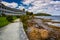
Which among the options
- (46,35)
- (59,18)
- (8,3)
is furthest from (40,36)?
(8,3)

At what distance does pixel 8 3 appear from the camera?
9.16 metres

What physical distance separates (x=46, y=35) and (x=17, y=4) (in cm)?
358

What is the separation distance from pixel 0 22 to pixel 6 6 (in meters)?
0.90

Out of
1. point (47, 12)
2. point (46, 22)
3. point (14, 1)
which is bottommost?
point (46, 22)

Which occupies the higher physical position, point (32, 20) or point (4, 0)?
point (4, 0)

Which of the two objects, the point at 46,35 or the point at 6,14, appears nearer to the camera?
the point at 46,35

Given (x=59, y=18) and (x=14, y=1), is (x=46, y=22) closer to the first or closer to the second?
(x=59, y=18)

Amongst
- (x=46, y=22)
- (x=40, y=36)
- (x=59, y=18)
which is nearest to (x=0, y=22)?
(x=46, y=22)

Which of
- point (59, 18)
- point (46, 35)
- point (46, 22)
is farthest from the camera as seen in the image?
point (46, 22)

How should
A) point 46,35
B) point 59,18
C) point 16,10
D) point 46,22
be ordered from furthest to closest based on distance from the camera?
point 46,22
point 16,10
point 59,18
point 46,35

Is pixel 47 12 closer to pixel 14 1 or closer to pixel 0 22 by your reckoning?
pixel 14 1

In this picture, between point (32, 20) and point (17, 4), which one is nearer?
point (17, 4)

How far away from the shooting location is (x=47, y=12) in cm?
897

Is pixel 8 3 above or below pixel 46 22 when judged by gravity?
above
